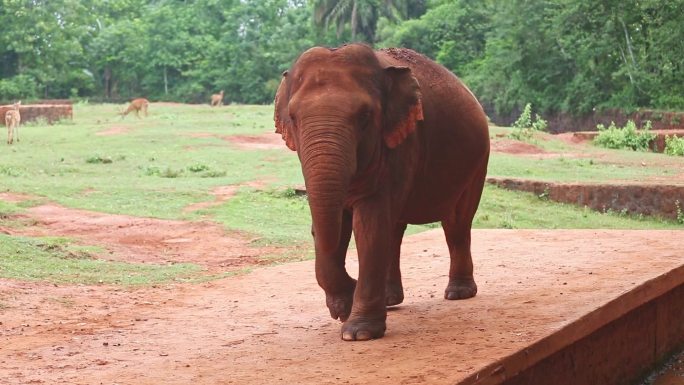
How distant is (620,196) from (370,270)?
445 inches

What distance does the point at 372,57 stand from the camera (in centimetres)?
604

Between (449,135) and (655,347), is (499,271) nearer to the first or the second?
(655,347)

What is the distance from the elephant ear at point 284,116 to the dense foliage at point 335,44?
2844 cm

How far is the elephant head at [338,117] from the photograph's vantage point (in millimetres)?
5492

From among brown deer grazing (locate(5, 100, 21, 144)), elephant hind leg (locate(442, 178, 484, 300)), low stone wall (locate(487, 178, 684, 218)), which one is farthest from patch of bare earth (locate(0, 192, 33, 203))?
brown deer grazing (locate(5, 100, 21, 144))

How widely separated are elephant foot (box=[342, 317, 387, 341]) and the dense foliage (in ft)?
93.9

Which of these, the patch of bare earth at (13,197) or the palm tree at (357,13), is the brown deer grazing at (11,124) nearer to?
the patch of bare earth at (13,197)

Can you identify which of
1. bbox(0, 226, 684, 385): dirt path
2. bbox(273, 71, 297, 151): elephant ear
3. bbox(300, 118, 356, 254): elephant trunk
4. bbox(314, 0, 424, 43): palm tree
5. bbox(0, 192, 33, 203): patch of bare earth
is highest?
bbox(314, 0, 424, 43): palm tree

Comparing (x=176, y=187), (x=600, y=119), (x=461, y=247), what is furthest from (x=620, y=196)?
(x=600, y=119)

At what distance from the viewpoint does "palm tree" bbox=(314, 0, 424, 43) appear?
178ft

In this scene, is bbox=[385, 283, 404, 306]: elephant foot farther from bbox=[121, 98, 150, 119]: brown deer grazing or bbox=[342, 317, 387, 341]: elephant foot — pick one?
bbox=[121, 98, 150, 119]: brown deer grazing

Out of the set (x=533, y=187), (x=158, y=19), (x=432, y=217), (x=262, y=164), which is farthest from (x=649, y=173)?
(x=158, y=19)

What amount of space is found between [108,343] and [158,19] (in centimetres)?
5572

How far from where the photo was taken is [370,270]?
6.02 metres
